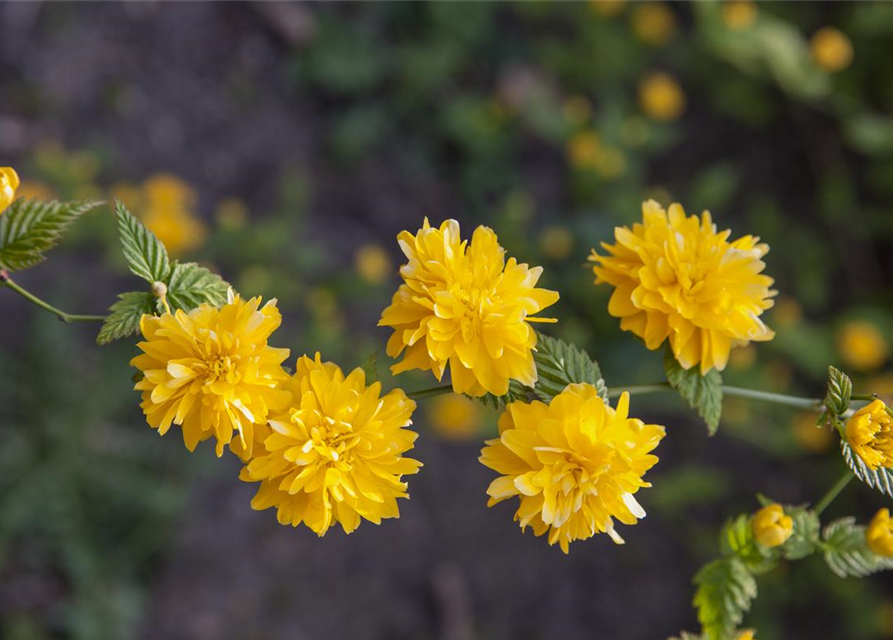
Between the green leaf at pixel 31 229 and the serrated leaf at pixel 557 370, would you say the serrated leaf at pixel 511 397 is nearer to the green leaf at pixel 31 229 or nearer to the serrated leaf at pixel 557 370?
the serrated leaf at pixel 557 370

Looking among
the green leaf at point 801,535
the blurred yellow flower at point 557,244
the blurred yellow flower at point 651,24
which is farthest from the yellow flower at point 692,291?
the blurred yellow flower at point 651,24

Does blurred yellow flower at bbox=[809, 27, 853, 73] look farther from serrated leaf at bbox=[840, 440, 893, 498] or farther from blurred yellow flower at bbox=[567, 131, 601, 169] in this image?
serrated leaf at bbox=[840, 440, 893, 498]

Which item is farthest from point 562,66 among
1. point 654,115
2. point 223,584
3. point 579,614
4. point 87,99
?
point 223,584

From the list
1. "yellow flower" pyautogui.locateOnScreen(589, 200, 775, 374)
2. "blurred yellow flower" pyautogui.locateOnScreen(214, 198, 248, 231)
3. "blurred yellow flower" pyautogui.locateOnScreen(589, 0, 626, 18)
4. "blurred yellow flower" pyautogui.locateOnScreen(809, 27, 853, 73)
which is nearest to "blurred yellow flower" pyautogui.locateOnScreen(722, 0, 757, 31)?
"blurred yellow flower" pyautogui.locateOnScreen(809, 27, 853, 73)

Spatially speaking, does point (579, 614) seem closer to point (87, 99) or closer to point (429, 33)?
point (429, 33)

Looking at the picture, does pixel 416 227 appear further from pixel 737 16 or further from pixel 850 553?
pixel 850 553

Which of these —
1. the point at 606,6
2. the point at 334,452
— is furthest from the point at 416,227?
the point at 334,452
